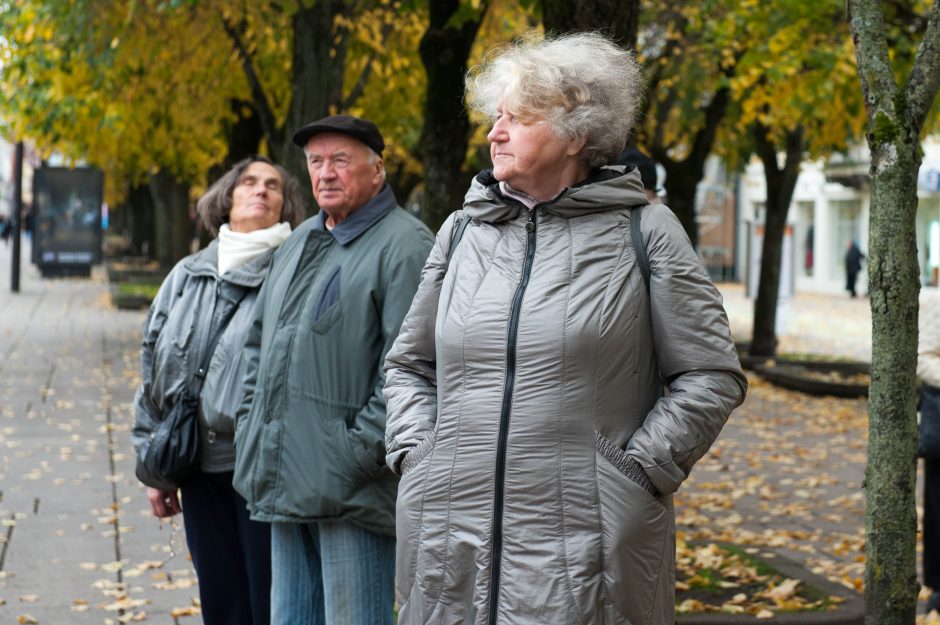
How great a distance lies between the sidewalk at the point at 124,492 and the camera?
21.8 ft

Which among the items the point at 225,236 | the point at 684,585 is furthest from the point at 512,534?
the point at 684,585

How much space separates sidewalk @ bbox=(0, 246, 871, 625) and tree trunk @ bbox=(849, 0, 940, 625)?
9.98 ft

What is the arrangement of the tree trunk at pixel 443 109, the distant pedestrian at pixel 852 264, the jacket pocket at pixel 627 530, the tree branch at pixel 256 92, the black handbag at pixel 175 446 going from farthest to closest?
the distant pedestrian at pixel 852 264 < the tree branch at pixel 256 92 < the tree trunk at pixel 443 109 < the black handbag at pixel 175 446 < the jacket pocket at pixel 627 530

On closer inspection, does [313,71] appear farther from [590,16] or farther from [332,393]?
[332,393]

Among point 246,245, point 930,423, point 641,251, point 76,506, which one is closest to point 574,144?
Answer: point 641,251

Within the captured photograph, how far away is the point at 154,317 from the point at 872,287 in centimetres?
238

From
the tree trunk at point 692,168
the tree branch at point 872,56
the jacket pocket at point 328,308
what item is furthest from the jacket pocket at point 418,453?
the tree trunk at point 692,168

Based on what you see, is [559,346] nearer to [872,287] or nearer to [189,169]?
[872,287]

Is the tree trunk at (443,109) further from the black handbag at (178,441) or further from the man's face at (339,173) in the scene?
the man's face at (339,173)

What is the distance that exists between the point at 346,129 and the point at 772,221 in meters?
15.4

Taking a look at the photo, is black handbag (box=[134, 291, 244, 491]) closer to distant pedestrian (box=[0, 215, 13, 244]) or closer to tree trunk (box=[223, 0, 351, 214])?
tree trunk (box=[223, 0, 351, 214])

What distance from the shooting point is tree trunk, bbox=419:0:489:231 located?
10.3 metres

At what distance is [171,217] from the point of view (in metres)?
32.4

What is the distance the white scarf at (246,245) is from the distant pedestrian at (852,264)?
3752 cm
